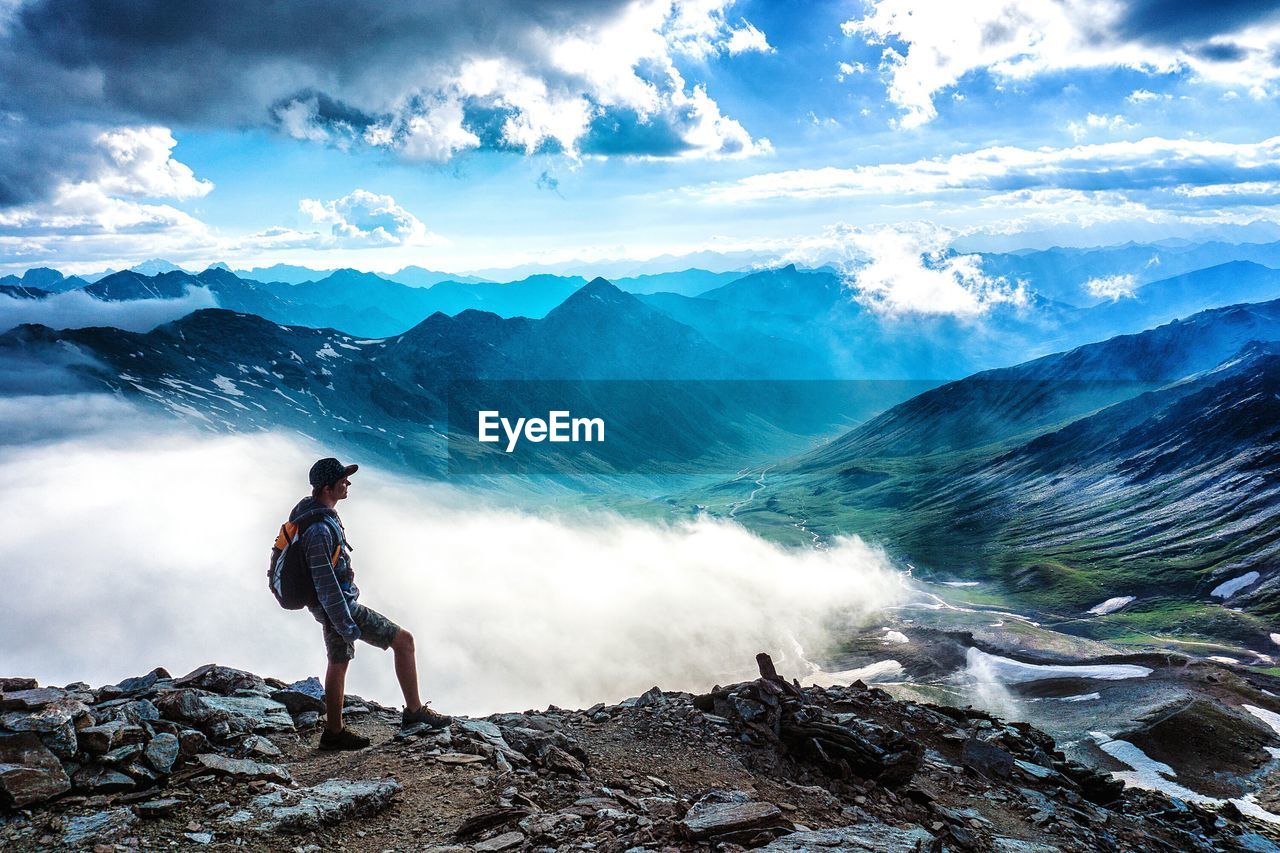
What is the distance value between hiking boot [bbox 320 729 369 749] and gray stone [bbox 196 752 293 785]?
1.85 m

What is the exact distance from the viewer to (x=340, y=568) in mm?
16453

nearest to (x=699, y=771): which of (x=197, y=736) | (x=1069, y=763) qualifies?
(x=197, y=736)

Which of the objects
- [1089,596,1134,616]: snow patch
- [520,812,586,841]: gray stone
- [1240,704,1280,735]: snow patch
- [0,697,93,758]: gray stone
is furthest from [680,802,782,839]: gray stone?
[1089,596,1134,616]: snow patch

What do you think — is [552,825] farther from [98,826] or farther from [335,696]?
[98,826]

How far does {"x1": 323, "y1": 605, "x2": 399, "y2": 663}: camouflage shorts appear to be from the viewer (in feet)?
53.7

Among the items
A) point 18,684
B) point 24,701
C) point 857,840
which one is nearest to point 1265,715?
point 857,840

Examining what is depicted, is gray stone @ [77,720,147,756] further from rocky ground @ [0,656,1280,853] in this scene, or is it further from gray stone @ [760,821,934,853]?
gray stone @ [760,821,934,853]

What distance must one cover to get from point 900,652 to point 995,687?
1536 inches

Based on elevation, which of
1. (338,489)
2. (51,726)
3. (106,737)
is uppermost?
(338,489)

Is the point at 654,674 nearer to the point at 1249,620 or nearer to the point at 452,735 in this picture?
the point at 1249,620

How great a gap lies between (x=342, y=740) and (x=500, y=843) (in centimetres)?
577

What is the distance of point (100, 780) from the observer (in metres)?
13.2

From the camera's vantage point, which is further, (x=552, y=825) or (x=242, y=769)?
(x=242, y=769)

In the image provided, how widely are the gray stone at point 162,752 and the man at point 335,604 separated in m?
2.88
